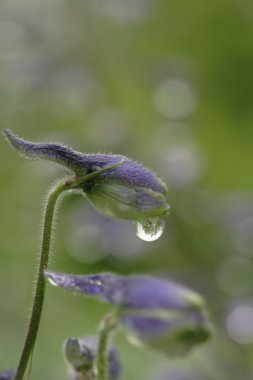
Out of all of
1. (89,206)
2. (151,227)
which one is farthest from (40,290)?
(89,206)

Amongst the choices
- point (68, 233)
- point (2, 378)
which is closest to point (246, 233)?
point (68, 233)

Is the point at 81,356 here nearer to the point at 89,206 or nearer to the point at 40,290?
the point at 40,290

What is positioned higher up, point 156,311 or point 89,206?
point 89,206

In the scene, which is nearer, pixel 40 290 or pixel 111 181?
pixel 40 290

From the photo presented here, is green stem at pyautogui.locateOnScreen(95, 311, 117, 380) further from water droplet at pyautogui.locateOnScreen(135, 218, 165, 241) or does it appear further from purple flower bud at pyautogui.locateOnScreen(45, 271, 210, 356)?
water droplet at pyautogui.locateOnScreen(135, 218, 165, 241)

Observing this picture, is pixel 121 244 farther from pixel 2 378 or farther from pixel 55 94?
pixel 2 378

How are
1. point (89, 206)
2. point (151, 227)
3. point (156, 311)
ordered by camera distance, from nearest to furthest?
1. point (156, 311)
2. point (151, 227)
3. point (89, 206)

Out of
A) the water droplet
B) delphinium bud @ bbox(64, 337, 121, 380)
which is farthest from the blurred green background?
the water droplet
